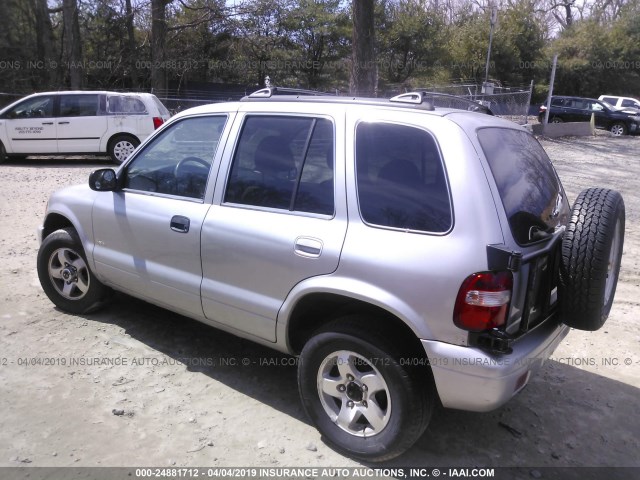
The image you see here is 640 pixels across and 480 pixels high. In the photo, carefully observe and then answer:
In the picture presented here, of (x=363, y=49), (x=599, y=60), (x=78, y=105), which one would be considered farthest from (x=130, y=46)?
(x=599, y=60)

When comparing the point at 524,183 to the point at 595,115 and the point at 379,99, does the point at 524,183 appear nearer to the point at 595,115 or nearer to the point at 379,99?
the point at 379,99

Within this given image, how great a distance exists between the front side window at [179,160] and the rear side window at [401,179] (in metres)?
1.17

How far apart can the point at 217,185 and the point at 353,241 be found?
1135 mm

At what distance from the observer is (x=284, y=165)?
330 cm

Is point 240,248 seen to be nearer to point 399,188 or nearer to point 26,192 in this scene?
point 399,188

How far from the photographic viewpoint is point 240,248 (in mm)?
3264

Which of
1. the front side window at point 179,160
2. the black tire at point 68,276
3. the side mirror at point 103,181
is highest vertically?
the front side window at point 179,160

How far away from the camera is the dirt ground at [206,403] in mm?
3057

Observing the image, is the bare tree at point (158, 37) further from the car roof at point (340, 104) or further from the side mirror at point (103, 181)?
the car roof at point (340, 104)

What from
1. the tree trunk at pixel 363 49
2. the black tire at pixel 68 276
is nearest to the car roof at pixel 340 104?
the black tire at pixel 68 276

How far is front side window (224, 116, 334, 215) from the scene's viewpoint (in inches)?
121

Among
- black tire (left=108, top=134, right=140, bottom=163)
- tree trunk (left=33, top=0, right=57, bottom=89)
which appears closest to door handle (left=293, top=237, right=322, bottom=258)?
black tire (left=108, top=134, right=140, bottom=163)

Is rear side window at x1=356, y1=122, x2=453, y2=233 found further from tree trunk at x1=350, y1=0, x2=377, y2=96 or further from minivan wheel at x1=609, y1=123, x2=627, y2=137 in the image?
minivan wheel at x1=609, y1=123, x2=627, y2=137

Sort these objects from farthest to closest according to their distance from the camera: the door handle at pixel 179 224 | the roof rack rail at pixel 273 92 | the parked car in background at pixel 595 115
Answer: the parked car in background at pixel 595 115
the roof rack rail at pixel 273 92
the door handle at pixel 179 224
